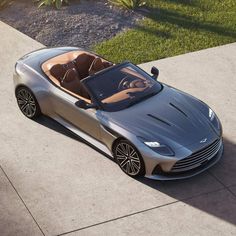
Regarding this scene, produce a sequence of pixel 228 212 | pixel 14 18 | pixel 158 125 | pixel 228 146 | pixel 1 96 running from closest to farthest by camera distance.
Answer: pixel 228 212, pixel 158 125, pixel 228 146, pixel 1 96, pixel 14 18

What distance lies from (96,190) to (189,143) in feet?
5.17

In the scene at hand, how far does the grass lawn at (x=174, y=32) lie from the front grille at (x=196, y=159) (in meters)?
4.37

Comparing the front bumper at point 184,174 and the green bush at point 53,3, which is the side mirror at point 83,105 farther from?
the green bush at point 53,3

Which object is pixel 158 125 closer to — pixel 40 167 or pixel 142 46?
pixel 40 167

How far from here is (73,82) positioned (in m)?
8.99

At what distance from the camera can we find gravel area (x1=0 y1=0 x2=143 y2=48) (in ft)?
42.9

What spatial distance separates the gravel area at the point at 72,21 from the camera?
13.1 metres

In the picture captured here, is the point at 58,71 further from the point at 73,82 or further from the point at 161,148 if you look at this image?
the point at 161,148

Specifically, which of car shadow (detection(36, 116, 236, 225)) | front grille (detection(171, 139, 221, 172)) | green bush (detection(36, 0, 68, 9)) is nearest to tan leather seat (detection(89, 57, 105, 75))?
car shadow (detection(36, 116, 236, 225))

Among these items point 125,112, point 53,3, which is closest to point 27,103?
point 125,112

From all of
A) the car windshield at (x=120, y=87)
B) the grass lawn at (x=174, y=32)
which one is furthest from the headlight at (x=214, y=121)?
the grass lawn at (x=174, y=32)

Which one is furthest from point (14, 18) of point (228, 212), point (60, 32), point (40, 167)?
point (228, 212)

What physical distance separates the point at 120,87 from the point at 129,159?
1.31 m

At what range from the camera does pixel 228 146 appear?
352 inches
